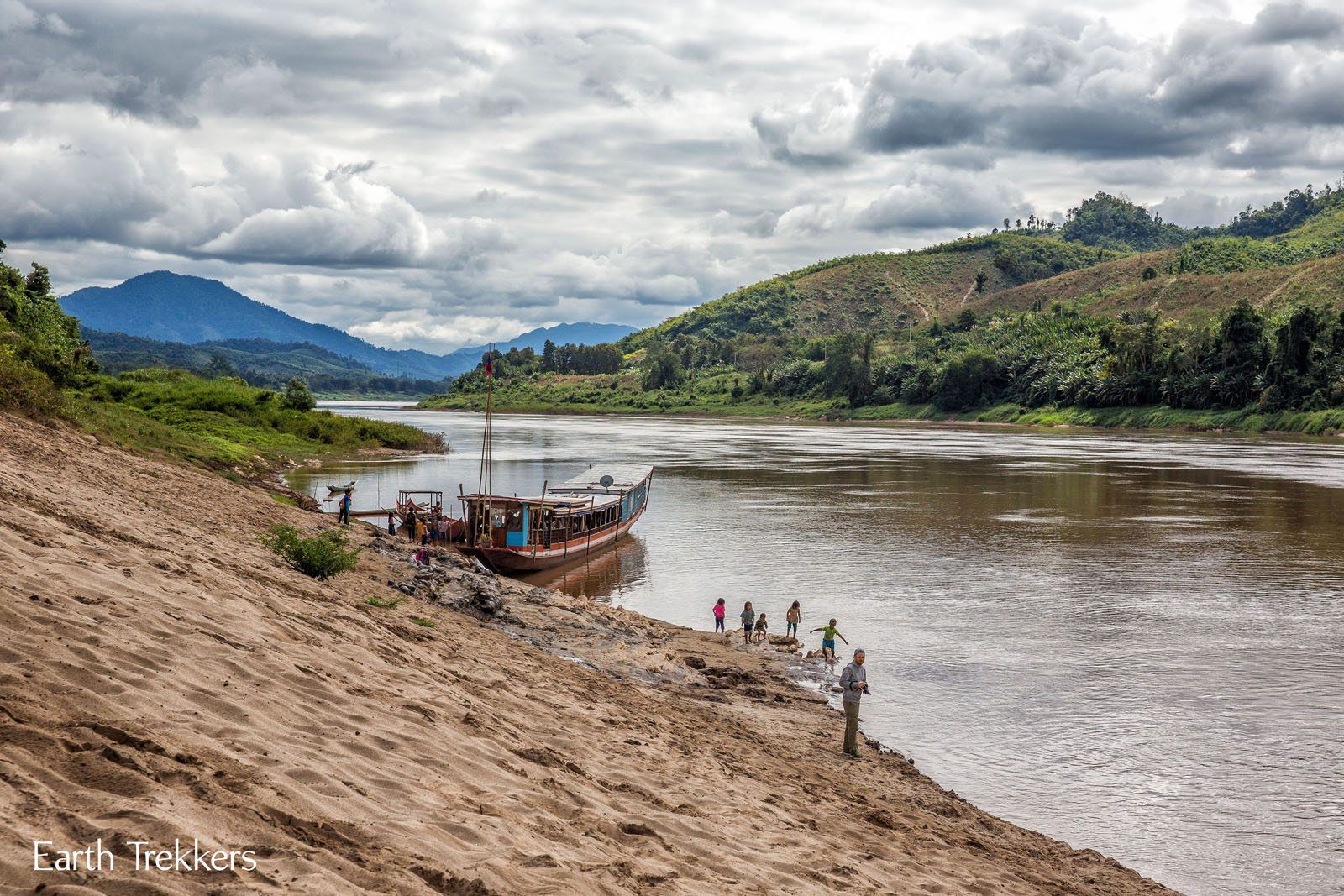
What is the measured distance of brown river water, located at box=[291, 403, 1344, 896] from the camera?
1561 centimetres

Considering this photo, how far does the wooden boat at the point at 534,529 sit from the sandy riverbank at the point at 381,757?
1622 centimetres

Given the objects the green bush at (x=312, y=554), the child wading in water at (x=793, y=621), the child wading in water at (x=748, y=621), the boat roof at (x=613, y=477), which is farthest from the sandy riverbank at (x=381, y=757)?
the boat roof at (x=613, y=477)

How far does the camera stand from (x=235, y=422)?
77.9m

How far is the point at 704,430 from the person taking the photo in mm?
142000

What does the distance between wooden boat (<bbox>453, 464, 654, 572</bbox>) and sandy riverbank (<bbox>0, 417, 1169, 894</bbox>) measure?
1622 cm

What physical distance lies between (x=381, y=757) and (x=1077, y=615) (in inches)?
943

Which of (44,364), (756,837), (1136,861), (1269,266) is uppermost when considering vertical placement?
(1269,266)

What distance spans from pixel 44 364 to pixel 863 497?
39.4 metres

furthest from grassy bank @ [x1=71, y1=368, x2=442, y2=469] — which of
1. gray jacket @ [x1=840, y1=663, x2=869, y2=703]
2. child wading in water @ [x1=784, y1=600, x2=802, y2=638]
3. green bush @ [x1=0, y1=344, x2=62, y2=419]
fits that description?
gray jacket @ [x1=840, y1=663, x2=869, y2=703]

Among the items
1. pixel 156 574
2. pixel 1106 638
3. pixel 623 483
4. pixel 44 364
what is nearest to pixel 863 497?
pixel 623 483

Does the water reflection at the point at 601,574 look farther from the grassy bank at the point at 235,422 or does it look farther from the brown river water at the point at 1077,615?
the grassy bank at the point at 235,422

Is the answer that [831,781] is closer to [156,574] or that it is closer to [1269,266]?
[156,574]

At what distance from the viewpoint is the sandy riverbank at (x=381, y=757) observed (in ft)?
23.3

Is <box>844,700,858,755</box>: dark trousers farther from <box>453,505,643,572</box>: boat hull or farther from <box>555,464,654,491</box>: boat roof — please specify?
<box>555,464,654,491</box>: boat roof
